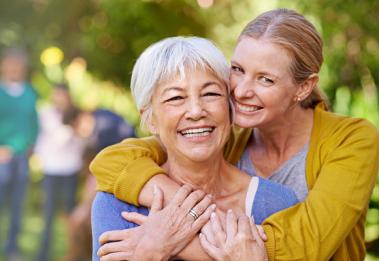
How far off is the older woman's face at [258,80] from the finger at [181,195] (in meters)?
0.31

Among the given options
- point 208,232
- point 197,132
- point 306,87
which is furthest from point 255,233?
point 306,87

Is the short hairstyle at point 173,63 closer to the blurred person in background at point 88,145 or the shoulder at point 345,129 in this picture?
the shoulder at point 345,129

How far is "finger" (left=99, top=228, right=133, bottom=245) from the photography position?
2.29 metres

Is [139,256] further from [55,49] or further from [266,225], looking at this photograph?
[55,49]

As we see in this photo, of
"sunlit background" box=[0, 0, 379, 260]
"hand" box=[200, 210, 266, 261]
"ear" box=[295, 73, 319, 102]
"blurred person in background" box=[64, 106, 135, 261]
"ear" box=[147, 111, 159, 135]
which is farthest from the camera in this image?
"blurred person in background" box=[64, 106, 135, 261]

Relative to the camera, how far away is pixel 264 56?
2.56 m

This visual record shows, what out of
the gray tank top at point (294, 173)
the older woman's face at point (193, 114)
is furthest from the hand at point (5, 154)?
the older woman's face at point (193, 114)

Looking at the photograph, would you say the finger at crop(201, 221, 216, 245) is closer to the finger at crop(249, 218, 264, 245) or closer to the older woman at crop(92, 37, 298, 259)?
the older woman at crop(92, 37, 298, 259)

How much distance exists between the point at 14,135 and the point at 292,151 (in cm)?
555

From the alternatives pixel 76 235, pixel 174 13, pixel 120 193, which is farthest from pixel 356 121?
pixel 76 235

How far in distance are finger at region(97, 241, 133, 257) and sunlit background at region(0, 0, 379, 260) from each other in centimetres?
430

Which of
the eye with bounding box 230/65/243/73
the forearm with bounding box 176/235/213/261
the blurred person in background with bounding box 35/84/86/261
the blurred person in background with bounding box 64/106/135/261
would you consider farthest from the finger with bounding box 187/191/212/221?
the blurred person in background with bounding box 35/84/86/261

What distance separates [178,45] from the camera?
7.84 ft

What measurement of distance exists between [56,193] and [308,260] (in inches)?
244
